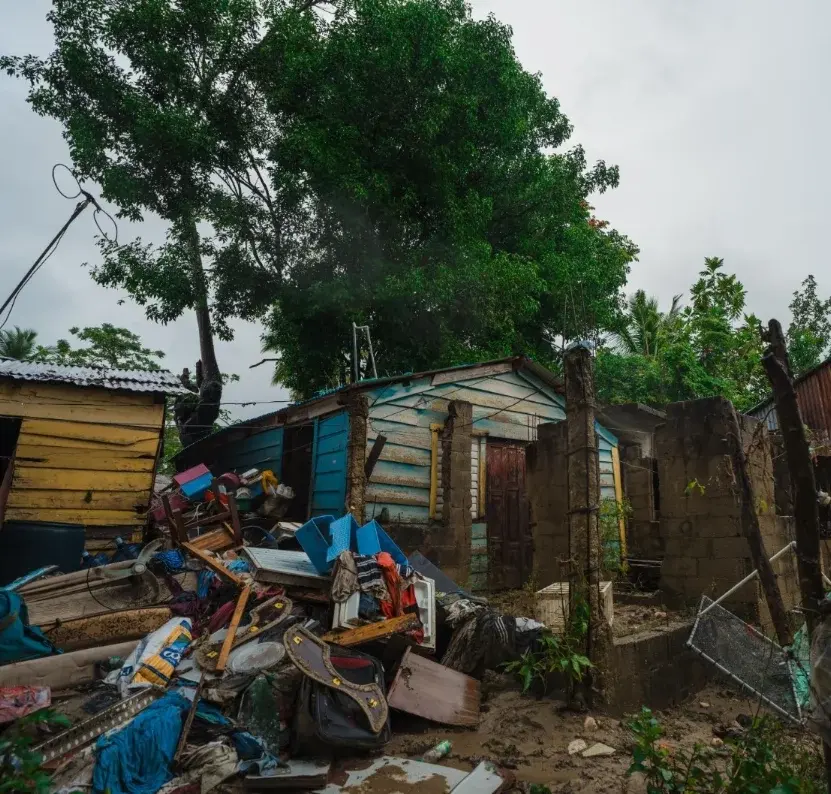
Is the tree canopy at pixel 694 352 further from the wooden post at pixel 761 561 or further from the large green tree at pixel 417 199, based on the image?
the wooden post at pixel 761 561

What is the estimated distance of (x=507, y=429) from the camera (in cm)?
1096

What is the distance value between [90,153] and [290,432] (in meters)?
9.13

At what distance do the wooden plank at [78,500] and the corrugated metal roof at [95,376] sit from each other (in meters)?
1.57

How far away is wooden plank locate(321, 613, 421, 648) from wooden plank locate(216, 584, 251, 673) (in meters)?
0.88

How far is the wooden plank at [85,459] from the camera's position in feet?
26.8

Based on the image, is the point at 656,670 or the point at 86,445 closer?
the point at 656,670

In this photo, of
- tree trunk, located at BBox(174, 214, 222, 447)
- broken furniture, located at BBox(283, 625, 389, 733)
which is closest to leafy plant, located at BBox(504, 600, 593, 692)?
Result: broken furniture, located at BBox(283, 625, 389, 733)

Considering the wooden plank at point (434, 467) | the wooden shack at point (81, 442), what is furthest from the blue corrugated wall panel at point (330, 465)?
the wooden shack at point (81, 442)

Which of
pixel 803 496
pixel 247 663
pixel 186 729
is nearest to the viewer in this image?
pixel 803 496

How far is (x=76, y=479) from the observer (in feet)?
27.6

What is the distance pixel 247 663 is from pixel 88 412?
527cm

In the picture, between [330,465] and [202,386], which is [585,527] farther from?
[202,386]

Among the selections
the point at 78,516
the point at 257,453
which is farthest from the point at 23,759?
the point at 257,453

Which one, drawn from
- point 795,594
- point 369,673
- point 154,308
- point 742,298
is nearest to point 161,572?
point 369,673
